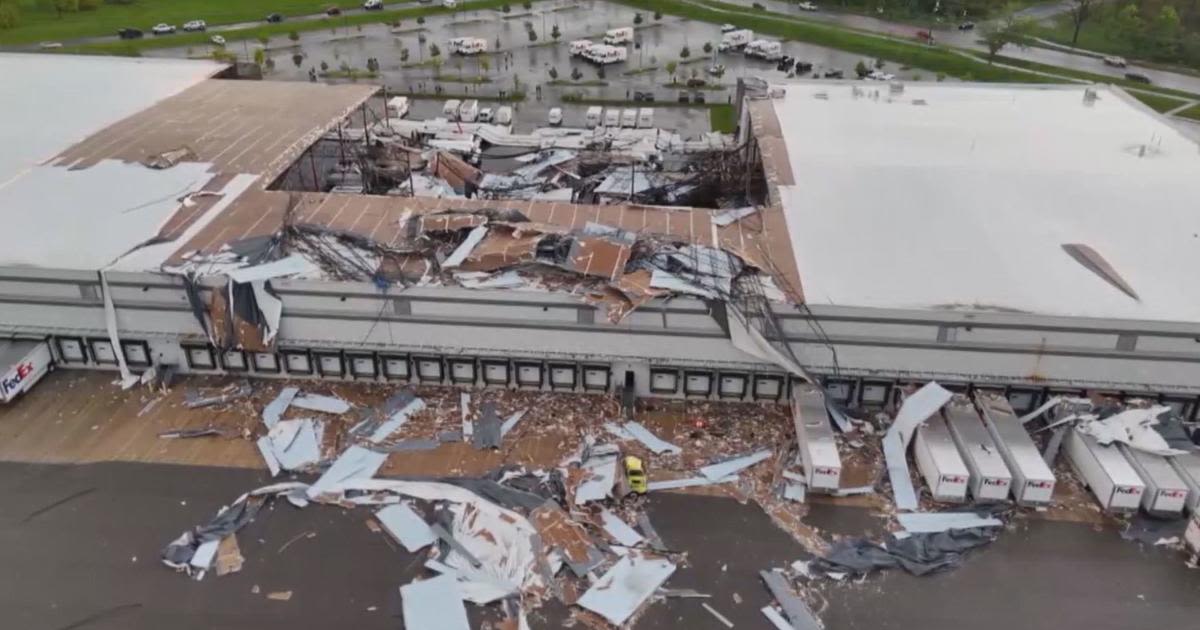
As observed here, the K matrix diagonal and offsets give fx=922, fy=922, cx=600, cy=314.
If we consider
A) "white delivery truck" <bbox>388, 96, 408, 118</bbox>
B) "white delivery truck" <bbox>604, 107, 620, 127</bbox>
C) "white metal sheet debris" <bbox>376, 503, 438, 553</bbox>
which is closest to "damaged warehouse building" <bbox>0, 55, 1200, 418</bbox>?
"white metal sheet debris" <bbox>376, 503, 438, 553</bbox>

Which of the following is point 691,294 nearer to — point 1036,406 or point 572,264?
point 572,264

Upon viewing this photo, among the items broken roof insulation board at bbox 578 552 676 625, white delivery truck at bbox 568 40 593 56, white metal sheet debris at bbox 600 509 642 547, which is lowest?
broken roof insulation board at bbox 578 552 676 625

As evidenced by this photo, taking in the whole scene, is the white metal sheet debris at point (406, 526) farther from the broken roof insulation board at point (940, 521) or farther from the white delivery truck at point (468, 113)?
the white delivery truck at point (468, 113)

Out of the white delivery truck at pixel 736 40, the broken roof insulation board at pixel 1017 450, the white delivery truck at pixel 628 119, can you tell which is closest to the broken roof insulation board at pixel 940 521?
the broken roof insulation board at pixel 1017 450

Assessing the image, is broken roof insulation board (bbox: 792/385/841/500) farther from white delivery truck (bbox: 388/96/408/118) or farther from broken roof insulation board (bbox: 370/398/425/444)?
white delivery truck (bbox: 388/96/408/118)

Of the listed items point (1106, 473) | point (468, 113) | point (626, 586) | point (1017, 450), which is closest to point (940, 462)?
point (1017, 450)

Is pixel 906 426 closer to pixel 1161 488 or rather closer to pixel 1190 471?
pixel 1161 488

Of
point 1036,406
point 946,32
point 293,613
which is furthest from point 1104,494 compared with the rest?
point 946,32
